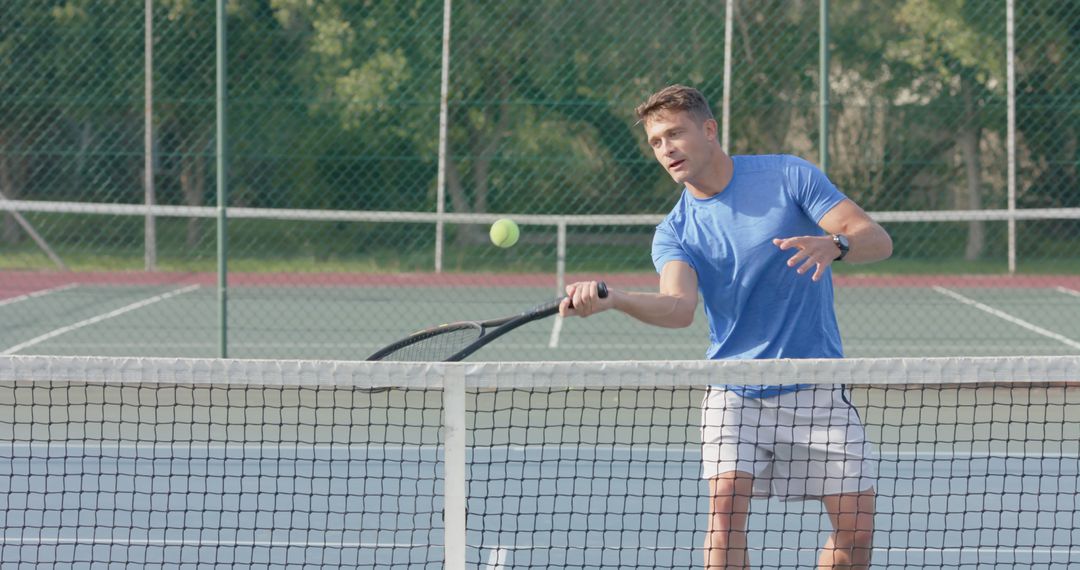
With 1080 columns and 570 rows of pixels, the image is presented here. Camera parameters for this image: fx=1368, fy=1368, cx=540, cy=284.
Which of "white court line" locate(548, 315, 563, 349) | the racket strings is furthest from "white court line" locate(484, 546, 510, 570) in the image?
"white court line" locate(548, 315, 563, 349)

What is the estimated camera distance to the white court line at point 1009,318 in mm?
10633

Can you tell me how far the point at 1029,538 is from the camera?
5.21 meters

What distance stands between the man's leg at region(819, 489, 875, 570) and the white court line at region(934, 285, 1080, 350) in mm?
7442

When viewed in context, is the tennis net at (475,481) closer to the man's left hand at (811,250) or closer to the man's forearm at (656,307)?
the man's forearm at (656,307)

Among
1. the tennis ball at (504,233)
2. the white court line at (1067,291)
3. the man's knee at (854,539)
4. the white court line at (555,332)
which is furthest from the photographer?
the white court line at (1067,291)

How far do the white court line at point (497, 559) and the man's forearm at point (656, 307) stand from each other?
5.27 ft

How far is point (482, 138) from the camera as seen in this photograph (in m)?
15.0

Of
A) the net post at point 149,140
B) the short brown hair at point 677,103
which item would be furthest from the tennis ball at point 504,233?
the net post at point 149,140

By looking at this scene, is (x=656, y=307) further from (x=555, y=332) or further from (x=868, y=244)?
(x=555, y=332)

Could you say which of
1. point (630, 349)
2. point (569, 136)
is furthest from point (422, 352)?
point (569, 136)

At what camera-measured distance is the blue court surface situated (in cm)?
474

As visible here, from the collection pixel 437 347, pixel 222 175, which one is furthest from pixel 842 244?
pixel 222 175

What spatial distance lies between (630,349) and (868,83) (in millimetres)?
8016

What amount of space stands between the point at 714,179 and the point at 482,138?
1151 cm
